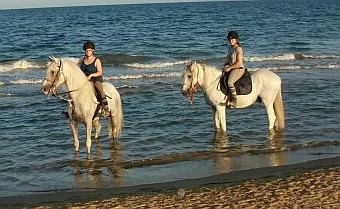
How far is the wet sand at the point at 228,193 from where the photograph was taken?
21.0 ft

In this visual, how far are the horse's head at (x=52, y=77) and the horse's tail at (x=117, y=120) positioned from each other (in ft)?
6.42

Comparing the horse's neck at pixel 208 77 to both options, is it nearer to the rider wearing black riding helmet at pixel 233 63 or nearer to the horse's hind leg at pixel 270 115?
the rider wearing black riding helmet at pixel 233 63

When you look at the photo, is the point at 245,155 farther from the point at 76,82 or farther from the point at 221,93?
the point at 76,82

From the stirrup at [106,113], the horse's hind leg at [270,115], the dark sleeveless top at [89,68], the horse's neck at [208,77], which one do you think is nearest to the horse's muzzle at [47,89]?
the dark sleeveless top at [89,68]

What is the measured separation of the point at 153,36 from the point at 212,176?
35491 mm

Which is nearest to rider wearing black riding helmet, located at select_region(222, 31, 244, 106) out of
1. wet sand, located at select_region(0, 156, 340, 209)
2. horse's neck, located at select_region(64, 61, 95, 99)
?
wet sand, located at select_region(0, 156, 340, 209)

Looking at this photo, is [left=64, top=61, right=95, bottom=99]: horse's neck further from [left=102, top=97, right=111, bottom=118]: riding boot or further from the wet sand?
the wet sand

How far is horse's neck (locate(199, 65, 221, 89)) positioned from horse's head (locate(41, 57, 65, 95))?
3.19 metres

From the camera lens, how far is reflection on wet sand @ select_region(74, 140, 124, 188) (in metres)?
8.34

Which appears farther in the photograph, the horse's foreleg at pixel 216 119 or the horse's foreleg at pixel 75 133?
the horse's foreleg at pixel 216 119

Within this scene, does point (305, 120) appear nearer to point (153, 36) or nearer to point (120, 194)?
point (120, 194)

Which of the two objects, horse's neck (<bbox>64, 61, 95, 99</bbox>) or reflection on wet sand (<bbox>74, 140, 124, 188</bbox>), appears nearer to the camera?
reflection on wet sand (<bbox>74, 140, 124, 188</bbox>)

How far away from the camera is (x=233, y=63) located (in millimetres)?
10938

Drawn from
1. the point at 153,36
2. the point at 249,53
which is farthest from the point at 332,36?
the point at 153,36
